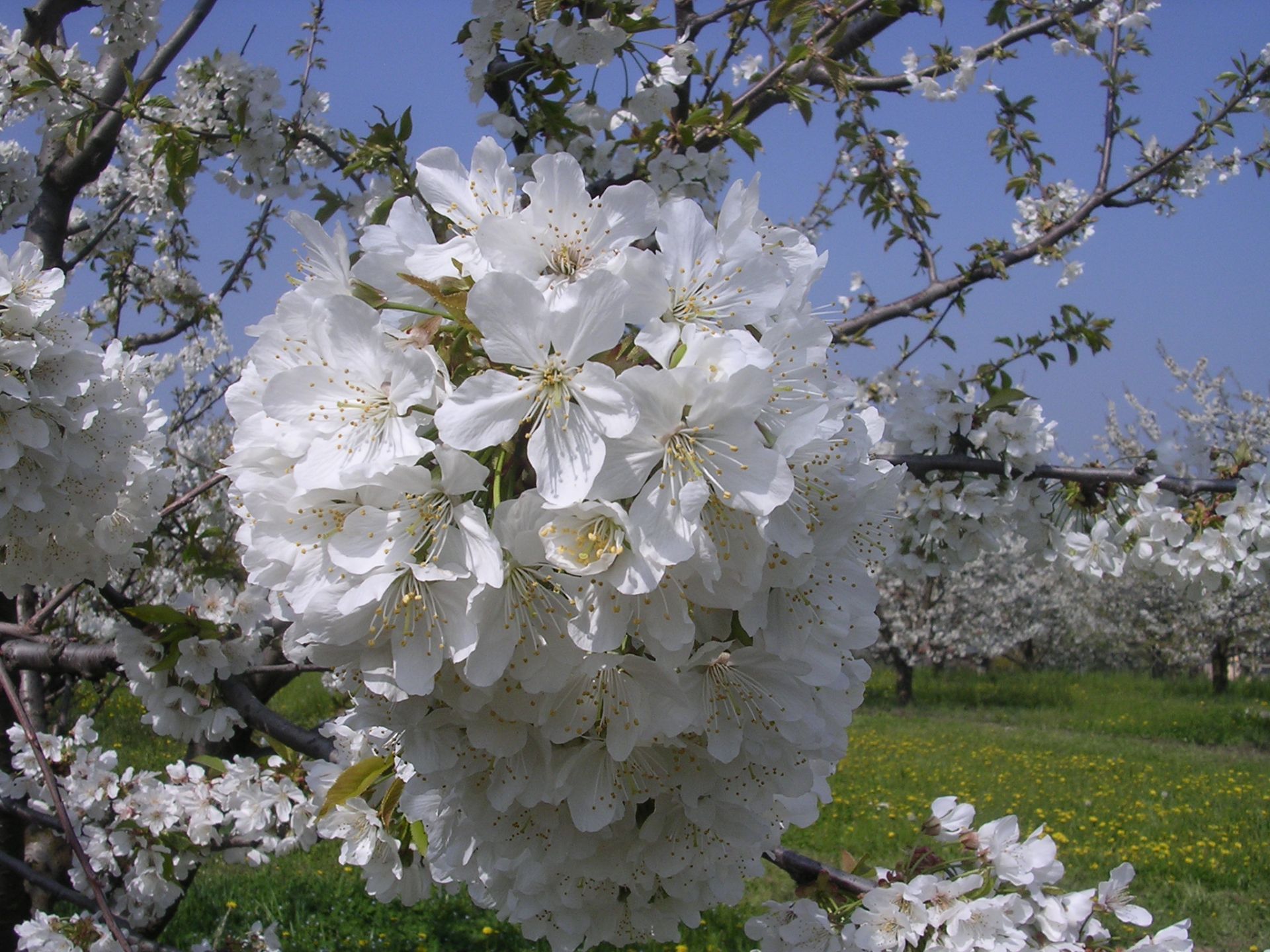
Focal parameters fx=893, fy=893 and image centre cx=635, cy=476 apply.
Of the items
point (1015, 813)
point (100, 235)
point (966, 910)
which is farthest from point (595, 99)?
point (1015, 813)

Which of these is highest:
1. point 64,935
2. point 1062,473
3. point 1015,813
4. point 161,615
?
point 1062,473

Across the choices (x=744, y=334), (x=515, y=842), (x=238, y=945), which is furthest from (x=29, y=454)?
(x=238, y=945)

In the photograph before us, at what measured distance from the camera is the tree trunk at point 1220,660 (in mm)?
16141

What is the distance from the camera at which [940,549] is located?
9.91 ft

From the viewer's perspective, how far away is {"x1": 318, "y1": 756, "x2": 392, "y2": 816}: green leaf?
1460mm

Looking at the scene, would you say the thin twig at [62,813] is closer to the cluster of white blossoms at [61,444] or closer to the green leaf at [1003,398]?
the cluster of white blossoms at [61,444]

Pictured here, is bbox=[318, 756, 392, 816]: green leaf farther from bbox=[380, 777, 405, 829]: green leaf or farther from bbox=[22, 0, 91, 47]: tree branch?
bbox=[22, 0, 91, 47]: tree branch

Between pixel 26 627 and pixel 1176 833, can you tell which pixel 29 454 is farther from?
pixel 1176 833

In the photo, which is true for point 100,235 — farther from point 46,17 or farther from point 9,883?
point 9,883

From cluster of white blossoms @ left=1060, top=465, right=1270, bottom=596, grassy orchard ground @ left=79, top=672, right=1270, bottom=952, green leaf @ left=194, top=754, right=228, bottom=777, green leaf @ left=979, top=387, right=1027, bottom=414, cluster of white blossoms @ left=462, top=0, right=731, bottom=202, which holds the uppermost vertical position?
cluster of white blossoms @ left=462, top=0, right=731, bottom=202

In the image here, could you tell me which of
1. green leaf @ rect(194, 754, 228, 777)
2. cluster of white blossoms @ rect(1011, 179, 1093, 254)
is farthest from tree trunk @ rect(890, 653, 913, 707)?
green leaf @ rect(194, 754, 228, 777)

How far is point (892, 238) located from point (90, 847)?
3.99m

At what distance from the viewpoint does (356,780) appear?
1.47m

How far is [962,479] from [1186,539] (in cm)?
85
